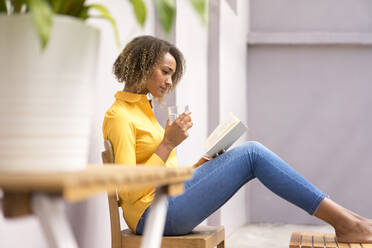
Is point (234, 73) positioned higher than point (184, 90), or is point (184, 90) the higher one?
point (234, 73)

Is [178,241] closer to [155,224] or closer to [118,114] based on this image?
[118,114]

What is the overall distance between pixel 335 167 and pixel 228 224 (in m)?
1.31

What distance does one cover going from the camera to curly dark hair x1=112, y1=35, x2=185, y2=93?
7.02 feet

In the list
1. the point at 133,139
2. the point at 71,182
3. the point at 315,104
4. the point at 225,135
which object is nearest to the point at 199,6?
the point at 71,182

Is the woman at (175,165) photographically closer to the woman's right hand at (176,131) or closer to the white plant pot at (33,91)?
the woman's right hand at (176,131)

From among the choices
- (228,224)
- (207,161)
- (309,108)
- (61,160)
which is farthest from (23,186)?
(309,108)

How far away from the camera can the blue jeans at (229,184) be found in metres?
1.99

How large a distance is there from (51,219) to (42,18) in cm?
30

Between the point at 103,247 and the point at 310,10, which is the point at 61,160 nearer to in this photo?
the point at 103,247

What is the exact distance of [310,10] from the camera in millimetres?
5086

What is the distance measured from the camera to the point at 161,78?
219cm

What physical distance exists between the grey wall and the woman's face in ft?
9.50

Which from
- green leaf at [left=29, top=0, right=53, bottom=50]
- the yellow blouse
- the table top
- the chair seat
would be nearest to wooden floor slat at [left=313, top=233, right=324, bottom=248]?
the chair seat

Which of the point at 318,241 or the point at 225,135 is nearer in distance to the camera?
the point at 225,135
